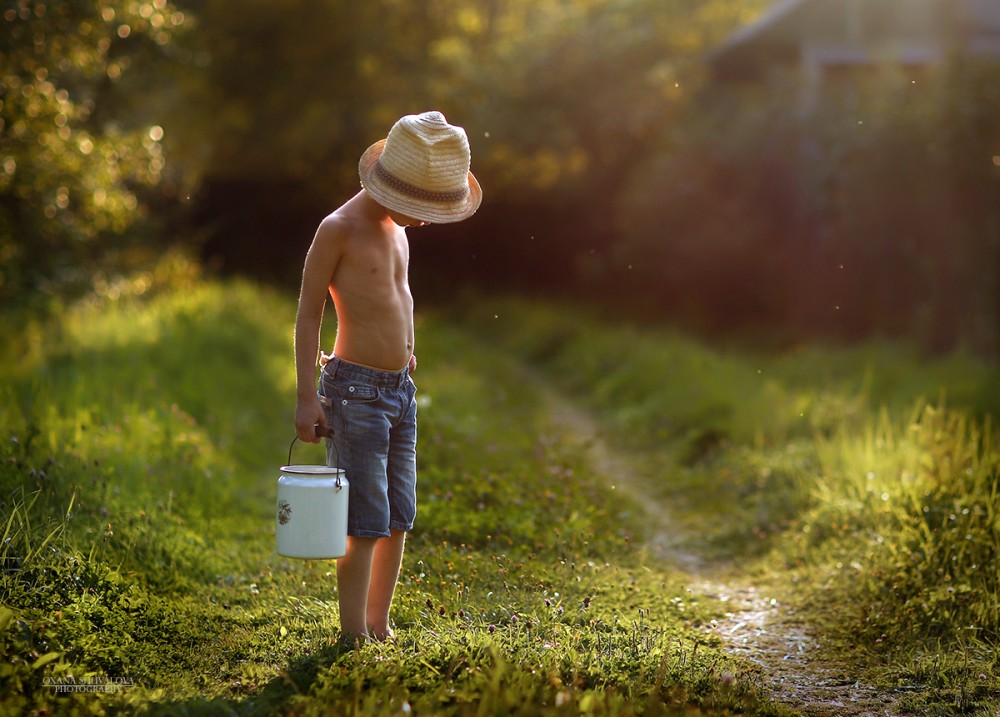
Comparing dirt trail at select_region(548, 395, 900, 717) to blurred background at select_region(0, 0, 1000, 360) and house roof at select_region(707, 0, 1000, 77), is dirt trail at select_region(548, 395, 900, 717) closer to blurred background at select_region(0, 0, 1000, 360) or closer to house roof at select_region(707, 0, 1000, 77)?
blurred background at select_region(0, 0, 1000, 360)

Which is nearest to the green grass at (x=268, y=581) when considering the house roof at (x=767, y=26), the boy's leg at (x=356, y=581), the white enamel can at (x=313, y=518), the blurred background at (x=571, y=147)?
the boy's leg at (x=356, y=581)

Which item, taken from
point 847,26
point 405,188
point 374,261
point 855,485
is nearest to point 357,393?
point 374,261

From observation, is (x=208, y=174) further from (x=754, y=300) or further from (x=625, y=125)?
(x=754, y=300)

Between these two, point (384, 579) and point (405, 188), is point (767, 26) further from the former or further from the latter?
point (384, 579)

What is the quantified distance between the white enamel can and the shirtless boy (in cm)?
19

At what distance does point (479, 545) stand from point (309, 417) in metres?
1.97

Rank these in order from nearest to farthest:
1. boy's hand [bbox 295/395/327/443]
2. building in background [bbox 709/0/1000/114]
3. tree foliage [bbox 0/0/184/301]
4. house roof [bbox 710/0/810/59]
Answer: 1. boy's hand [bbox 295/395/327/443]
2. tree foliage [bbox 0/0/184/301]
3. building in background [bbox 709/0/1000/114]
4. house roof [bbox 710/0/810/59]

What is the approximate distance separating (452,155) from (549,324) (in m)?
11.2

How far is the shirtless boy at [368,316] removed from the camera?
3.79 m

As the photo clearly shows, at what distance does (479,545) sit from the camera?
548cm

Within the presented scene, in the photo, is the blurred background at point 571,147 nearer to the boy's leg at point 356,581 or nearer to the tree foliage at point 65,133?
the tree foliage at point 65,133

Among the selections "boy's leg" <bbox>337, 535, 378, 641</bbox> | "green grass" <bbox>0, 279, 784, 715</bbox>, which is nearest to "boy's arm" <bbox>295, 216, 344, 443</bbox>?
"boy's leg" <bbox>337, 535, 378, 641</bbox>

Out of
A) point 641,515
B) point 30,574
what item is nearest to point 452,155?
point 30,574

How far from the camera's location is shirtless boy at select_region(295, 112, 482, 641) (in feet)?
12.4
